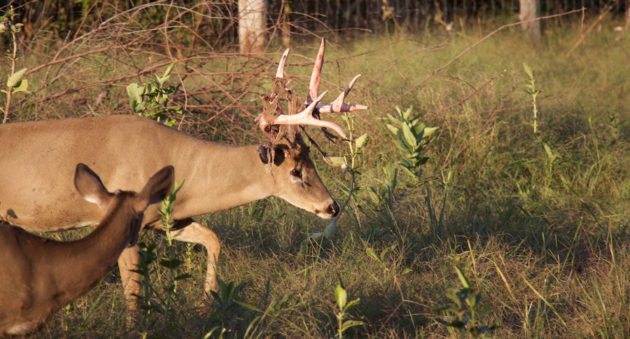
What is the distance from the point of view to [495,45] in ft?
37.3

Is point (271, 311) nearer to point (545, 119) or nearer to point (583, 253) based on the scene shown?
point (583, 253)

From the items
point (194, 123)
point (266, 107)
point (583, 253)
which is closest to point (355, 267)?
point (266, 107)

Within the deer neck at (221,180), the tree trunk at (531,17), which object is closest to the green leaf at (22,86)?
the deer neck at (221,180)

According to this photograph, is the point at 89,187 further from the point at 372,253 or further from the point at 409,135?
the point at 409,135

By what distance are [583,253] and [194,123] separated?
2.57 metres

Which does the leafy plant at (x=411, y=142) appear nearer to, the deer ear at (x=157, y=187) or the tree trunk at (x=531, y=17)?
the deer ear at (x=157, y=187)

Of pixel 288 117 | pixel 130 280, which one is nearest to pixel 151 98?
pixel 288 117

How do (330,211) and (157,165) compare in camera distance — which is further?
(330,211)

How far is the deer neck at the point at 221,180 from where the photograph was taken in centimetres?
553

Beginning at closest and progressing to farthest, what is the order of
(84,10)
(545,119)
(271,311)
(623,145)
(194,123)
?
(271,311) < (194,123) < (623,145) < (545,119) < (84,10)

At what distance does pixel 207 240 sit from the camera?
18.5ft

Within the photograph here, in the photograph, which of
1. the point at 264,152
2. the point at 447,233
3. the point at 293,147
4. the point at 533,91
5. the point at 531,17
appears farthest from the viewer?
the point at 531,17

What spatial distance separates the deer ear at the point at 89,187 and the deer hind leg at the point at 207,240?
4.85 feet

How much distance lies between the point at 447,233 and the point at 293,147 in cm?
109
